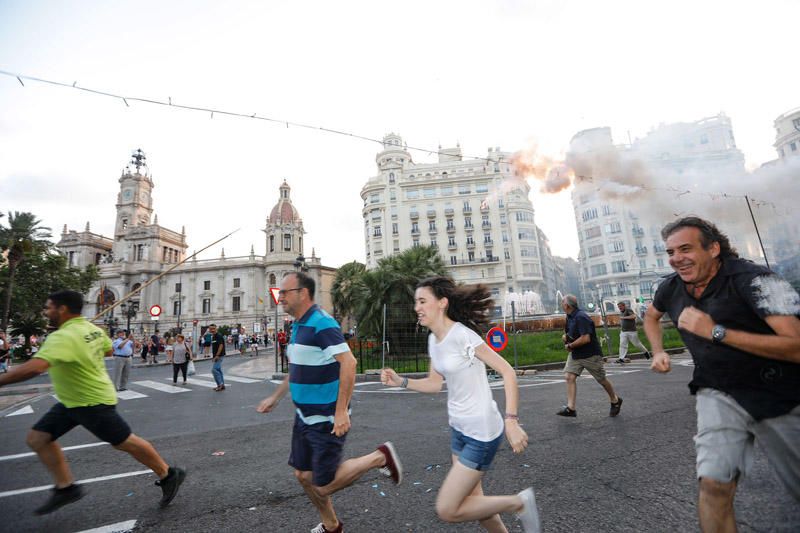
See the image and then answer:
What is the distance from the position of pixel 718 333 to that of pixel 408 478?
2.86 metres

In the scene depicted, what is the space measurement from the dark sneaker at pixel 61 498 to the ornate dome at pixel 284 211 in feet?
229

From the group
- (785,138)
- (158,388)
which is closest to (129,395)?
(158,388)

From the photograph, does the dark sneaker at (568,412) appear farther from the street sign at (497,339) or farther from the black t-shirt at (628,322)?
the black t-shirt at (628,322)

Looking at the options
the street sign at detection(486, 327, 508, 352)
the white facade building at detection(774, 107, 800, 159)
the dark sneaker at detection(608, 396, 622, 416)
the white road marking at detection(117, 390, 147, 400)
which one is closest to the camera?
the dark sneaker at detection(608, 396, 622, 416)

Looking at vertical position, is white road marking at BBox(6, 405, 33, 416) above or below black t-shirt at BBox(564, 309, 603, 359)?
below

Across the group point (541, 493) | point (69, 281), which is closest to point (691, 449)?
point (541, 493)

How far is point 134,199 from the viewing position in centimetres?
7719

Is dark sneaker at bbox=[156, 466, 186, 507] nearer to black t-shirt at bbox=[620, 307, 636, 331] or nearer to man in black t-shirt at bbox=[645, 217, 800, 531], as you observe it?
man in black t-shirt at bbox=[645, 217, 800, 531]

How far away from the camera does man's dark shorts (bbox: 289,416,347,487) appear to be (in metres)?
2.71

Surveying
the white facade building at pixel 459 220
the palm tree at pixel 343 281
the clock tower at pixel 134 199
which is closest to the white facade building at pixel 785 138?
the white facade building at pixel 459 220

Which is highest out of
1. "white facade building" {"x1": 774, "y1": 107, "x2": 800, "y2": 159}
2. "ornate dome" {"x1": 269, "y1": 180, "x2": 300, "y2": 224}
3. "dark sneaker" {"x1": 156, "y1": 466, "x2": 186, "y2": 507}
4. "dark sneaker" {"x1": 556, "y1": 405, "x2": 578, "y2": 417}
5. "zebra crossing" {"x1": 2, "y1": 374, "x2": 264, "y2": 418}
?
"ornate dome" {"x1": 269, "y1": 180, "x2": 300, "y2": 224}

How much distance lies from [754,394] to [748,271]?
0.63 metres

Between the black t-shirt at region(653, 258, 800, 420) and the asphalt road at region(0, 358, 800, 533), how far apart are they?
122cm

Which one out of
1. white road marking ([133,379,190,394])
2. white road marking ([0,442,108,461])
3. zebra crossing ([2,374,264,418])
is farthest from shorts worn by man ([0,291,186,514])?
white road marking ([133,379,190,394])
